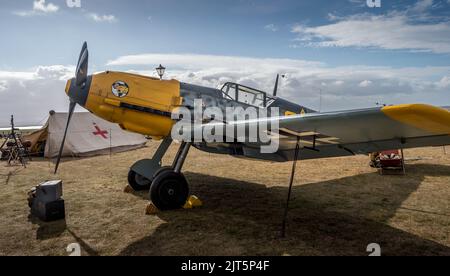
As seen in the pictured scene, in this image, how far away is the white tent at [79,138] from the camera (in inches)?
577

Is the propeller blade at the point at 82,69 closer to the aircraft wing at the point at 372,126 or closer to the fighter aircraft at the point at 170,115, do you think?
the fighter aircraft at the point at 170,115

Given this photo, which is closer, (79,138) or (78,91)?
(78,91)

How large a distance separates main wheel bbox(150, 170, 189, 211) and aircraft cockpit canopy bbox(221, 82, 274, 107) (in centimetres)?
227

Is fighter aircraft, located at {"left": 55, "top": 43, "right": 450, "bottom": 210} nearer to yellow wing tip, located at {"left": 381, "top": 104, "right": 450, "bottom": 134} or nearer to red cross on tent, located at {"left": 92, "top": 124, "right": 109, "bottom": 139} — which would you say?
yellow wing tip, located at {"left": 381, "top": 104, "right": 450, "bottom": 134}

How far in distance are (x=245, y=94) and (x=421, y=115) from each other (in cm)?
438

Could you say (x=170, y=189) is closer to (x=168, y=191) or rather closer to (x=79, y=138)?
(x=168, y=191)

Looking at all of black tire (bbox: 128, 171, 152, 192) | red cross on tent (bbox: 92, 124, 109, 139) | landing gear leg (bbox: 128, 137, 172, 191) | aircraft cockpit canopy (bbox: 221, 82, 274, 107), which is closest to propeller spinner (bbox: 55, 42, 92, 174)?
landing gear leg (bbox: 128, 137, 172, 191)

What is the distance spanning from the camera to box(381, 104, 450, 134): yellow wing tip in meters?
2.96

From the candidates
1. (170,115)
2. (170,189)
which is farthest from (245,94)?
(170,189)

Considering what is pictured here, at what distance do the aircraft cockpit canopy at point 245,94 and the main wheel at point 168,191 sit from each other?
7.45ft

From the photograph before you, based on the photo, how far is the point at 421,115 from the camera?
10.0 ft

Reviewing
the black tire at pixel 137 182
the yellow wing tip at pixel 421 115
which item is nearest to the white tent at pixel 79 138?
the black tire at pixel 137 182
